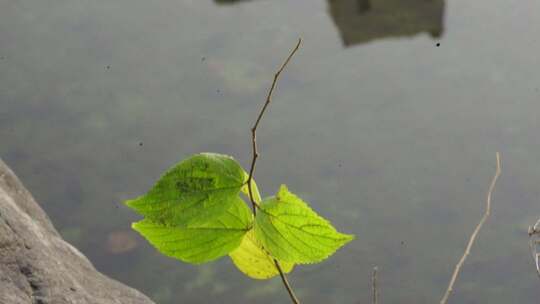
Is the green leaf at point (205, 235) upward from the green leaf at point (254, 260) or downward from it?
upward

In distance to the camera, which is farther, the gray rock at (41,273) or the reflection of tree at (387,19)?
the reflection of tree at (387,19)

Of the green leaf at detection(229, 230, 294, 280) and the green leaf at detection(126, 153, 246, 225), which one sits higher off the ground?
the green leaf at detection(126, 153, 246, 225)

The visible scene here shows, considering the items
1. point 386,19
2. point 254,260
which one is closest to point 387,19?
point 386,19

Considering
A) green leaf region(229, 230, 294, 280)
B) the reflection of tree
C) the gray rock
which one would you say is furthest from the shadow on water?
green leaf region(229, 230, 294, 280)

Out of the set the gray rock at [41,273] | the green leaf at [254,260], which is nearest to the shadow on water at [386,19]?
the gray rock at [41,273]

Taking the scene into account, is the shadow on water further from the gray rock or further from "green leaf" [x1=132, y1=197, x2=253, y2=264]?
"green leaf" [x1=132, y1=197, x2=253, y2=264]

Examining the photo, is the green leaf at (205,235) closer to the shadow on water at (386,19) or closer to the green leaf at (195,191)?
the green leaf at (195,191)
